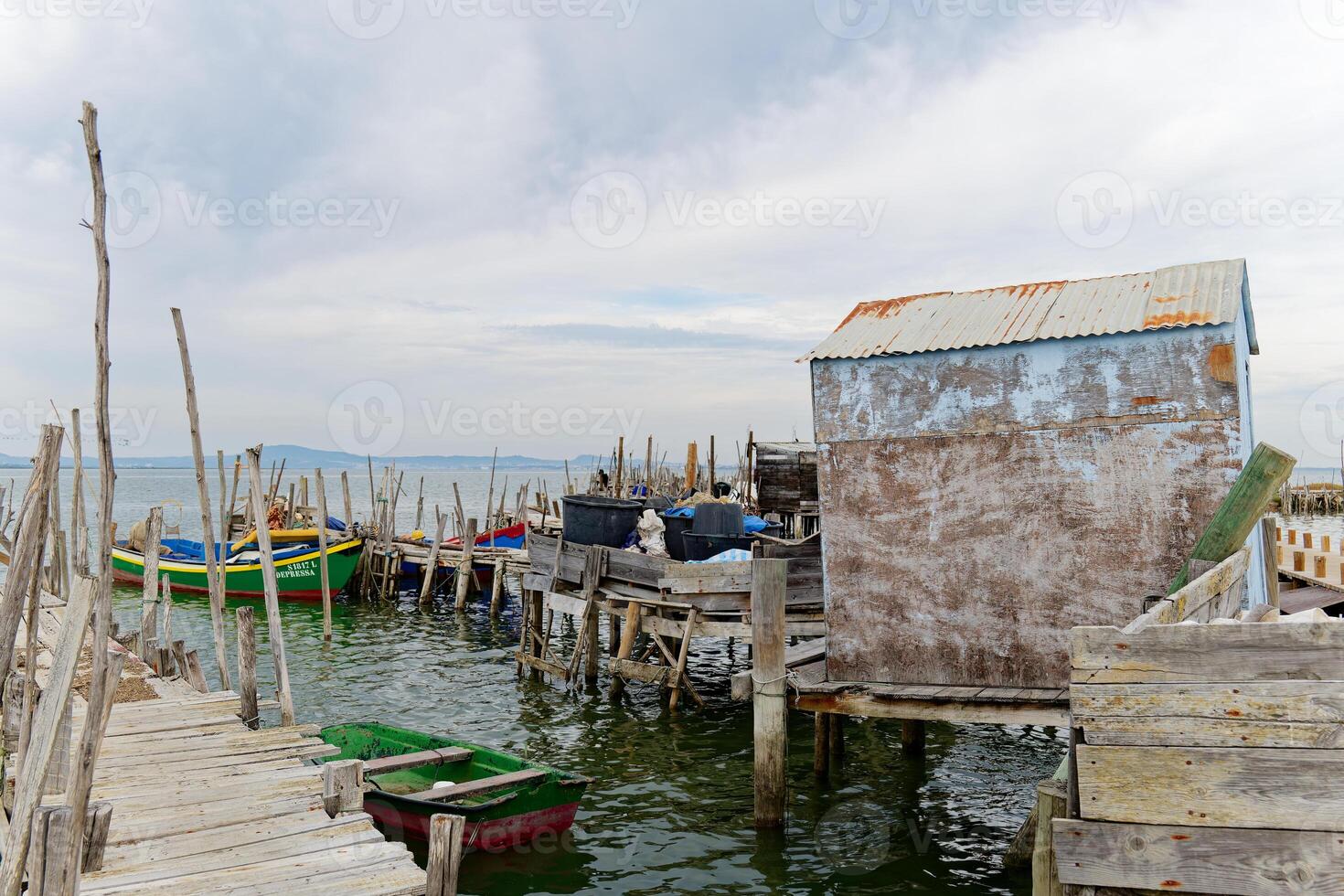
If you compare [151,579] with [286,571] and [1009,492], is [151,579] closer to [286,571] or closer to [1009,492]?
Answer: [1009,492]

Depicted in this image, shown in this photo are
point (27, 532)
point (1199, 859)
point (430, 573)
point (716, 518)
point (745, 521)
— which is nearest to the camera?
point (1199, 859)

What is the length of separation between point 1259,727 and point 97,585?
5053mm

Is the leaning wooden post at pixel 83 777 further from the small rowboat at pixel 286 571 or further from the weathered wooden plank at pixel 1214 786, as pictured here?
the small rowboat at pixel 286 571

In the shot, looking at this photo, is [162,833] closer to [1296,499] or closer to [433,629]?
[433,629]

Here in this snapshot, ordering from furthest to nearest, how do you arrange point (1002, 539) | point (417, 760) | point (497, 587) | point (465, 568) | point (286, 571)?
point (286, 571) < point (465, 568) < point (497, 587) < point (417, 760) < point (1002, 539)

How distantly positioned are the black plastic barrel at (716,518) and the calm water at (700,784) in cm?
262

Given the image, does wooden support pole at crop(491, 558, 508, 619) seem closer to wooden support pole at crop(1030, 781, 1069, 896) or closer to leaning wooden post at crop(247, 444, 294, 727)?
leaning wooden post at crop(247, 444, 294, 727)

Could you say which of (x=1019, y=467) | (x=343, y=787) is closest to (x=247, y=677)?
(x=343, y=787)

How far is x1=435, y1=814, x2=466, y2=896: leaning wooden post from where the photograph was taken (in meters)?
5.41

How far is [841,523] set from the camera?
346 inches

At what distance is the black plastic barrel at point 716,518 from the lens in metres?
15.8

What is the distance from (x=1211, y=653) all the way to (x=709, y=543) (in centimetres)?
A: 1176

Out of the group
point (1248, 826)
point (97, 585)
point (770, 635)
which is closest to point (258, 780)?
point (97, 585)

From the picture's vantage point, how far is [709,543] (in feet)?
51.0
